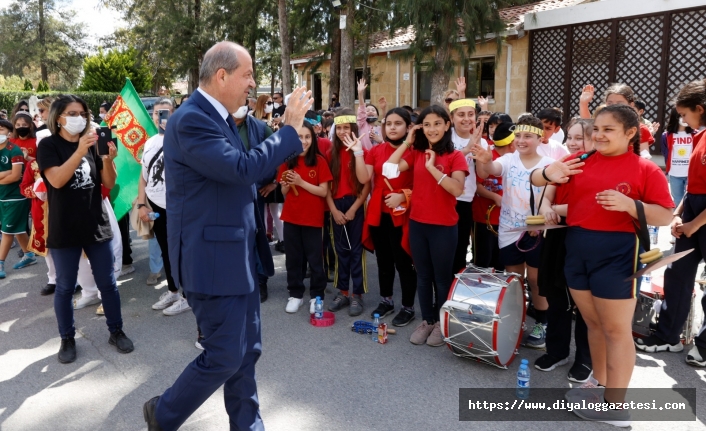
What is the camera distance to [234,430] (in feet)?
9.67

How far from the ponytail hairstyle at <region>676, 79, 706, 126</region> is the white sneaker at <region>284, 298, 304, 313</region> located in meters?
3.60

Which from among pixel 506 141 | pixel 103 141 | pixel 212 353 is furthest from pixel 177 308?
pixel 506 141

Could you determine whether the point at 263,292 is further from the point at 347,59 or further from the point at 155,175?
the point at 347,59

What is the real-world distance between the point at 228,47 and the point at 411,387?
8.15 feet

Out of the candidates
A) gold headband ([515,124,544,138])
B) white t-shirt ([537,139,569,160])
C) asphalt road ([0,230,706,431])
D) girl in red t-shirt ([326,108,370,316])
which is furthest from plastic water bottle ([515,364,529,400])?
white t-shirt ([537,139,569,160])

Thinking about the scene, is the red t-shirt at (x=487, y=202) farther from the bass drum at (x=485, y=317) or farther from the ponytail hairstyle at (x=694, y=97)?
→ the ponytail hairstyle at (x=694, y=97)

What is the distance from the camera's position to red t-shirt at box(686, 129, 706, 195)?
3.73 m

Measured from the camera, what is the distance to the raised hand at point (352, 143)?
4.65 meters

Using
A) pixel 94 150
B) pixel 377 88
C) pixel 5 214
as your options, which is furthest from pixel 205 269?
pixel 377 88

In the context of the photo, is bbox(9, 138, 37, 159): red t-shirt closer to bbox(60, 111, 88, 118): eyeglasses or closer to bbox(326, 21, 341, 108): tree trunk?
bbox(60, 111, 88, 118): eyeglasses

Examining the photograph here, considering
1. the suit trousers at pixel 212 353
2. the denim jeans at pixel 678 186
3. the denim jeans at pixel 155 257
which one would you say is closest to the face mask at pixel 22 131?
the denim jeans at pixel 155 257

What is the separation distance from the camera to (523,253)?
4.36 metres

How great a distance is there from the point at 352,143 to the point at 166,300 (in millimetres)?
2457

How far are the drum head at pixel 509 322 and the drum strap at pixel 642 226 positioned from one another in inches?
41.3
